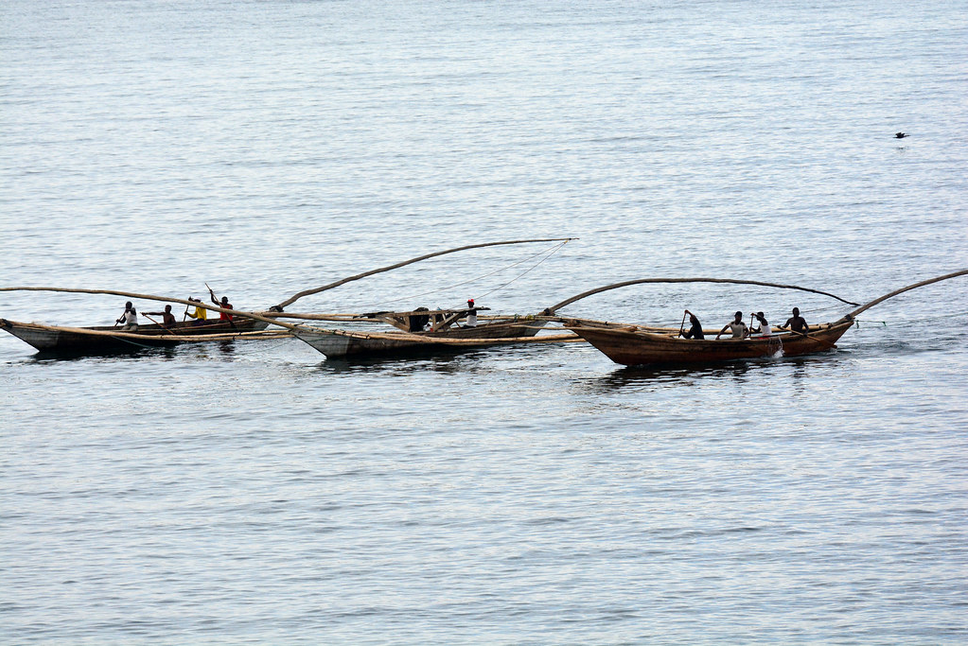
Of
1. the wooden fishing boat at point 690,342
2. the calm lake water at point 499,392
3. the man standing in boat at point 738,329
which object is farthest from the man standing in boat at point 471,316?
the man standing in boat at point 738,329

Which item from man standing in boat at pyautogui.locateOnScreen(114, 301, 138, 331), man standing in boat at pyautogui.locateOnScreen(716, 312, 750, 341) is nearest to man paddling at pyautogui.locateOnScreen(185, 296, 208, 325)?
man standing in boat at pyautogui.locateOnScreen(114, 301, 138, 331)

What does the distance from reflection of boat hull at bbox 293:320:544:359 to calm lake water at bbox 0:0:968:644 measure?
633 millimetres

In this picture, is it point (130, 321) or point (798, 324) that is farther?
point (130, 321)

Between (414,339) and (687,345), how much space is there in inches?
349

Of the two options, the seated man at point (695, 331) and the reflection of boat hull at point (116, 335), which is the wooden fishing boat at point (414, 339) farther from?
the seated man at point (695, 331)

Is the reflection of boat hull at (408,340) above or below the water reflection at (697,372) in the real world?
above

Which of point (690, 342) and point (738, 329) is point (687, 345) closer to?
point (690, 342)

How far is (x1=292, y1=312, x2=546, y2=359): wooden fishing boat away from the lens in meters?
44.8

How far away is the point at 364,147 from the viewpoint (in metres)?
98.1

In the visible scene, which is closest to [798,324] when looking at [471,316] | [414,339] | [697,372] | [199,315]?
[697,372]

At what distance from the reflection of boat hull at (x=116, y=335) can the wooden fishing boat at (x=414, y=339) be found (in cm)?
355

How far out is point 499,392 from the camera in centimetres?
4259

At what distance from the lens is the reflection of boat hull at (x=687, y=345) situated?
41938mm

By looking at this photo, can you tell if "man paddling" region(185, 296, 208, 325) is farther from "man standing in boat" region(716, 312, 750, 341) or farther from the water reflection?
"man standing in boat" region(716, 312, 750, 341)
